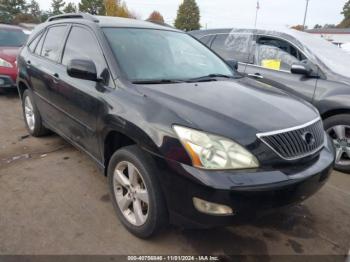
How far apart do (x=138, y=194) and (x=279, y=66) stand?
10.1ft

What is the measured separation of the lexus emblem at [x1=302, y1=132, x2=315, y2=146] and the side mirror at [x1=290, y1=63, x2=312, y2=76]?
1.94 meters

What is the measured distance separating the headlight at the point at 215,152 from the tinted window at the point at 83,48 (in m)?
1.21

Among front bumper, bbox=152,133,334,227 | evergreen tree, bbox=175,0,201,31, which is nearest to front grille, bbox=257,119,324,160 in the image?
front bumper, bbox=152,133,334,227

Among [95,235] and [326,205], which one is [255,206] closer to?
[95,235]

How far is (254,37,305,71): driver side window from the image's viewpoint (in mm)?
4367

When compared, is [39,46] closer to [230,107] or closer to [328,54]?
[230,107]

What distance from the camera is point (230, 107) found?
2.31 m

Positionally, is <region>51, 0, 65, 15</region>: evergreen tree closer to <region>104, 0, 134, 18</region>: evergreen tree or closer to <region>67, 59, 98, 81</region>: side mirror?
<region>104, 0, 134, 18</region>: evergreen tree

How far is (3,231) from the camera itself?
2.53m

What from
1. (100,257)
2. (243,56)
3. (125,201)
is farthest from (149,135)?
(243,56)

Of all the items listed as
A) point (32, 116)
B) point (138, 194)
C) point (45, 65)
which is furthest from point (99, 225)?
point (32, 116)

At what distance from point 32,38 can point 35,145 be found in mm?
1585

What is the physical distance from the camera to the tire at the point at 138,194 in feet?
7.14

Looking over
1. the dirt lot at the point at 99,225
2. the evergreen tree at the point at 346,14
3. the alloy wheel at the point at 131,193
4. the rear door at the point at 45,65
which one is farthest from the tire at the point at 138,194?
the evergreen tree at the point at 346,14
